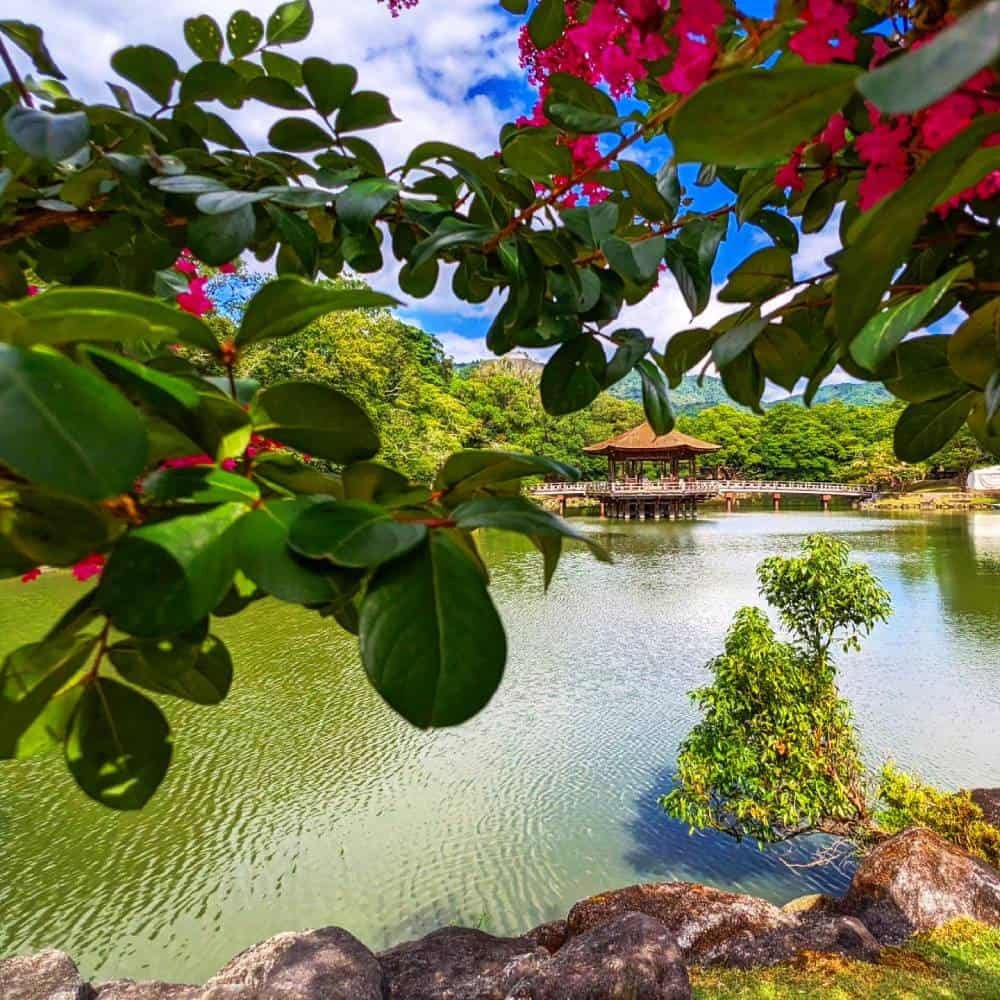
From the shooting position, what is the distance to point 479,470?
8.4 inches

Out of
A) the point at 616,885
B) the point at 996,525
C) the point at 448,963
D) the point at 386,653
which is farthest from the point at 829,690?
the point at 996,525

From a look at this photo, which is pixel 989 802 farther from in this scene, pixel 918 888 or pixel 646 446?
pixel 646 446

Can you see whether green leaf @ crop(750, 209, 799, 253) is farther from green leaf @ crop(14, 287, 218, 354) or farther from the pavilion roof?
the pavilion roof

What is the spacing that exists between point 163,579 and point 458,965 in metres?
1.87

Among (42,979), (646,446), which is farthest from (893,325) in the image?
(646,446)

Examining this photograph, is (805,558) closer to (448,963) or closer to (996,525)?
(448,963)

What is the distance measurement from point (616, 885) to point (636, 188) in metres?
2.30

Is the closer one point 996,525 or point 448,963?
point 448,963

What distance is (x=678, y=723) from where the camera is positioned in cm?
325

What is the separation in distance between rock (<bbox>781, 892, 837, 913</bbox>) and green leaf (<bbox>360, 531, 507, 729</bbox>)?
89.0 inches

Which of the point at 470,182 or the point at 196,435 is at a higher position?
the point at 470,182

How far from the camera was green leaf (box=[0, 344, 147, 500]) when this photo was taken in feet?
0.42

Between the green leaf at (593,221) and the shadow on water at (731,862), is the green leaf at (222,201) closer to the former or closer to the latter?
the green leaf at (593,221)

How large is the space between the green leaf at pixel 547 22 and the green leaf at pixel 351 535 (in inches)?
16.9
